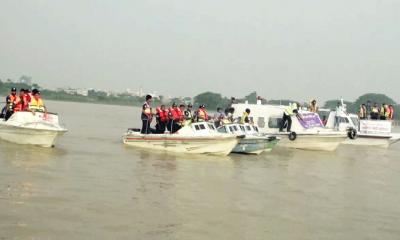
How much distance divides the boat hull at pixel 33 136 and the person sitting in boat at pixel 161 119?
4.94m

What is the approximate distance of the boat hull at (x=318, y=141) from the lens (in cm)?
2883

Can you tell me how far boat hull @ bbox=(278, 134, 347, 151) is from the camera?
28828mm

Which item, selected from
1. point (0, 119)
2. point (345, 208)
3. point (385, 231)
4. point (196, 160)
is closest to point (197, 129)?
point (196, 160)

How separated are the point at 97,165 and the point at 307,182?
6698 mm

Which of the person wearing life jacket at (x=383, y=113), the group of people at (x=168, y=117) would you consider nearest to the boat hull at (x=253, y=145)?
the group of people at (x=168, y=117)

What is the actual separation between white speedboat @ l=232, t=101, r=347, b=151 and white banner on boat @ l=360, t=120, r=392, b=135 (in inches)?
219

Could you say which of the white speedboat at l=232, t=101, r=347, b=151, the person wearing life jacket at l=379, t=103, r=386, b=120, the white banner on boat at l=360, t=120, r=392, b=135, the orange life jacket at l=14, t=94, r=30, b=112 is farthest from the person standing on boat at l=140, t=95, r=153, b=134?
the person wearing life jacket at l=379, t=103, r=386, b=120

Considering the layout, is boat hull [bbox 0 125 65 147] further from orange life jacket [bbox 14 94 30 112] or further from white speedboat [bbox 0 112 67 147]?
orange life jacket [bbox 14 94 30 112]

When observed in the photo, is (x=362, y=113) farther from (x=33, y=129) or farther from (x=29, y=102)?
(x=33, y=129)

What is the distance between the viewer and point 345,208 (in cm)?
1373

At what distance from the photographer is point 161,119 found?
24.9 m


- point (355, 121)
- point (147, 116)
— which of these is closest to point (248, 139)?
point (147, 116)

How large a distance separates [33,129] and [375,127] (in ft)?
71.1

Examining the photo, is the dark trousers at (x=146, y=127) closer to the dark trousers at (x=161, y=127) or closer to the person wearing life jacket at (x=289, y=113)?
the dark trousers at (x=161, y=127)
